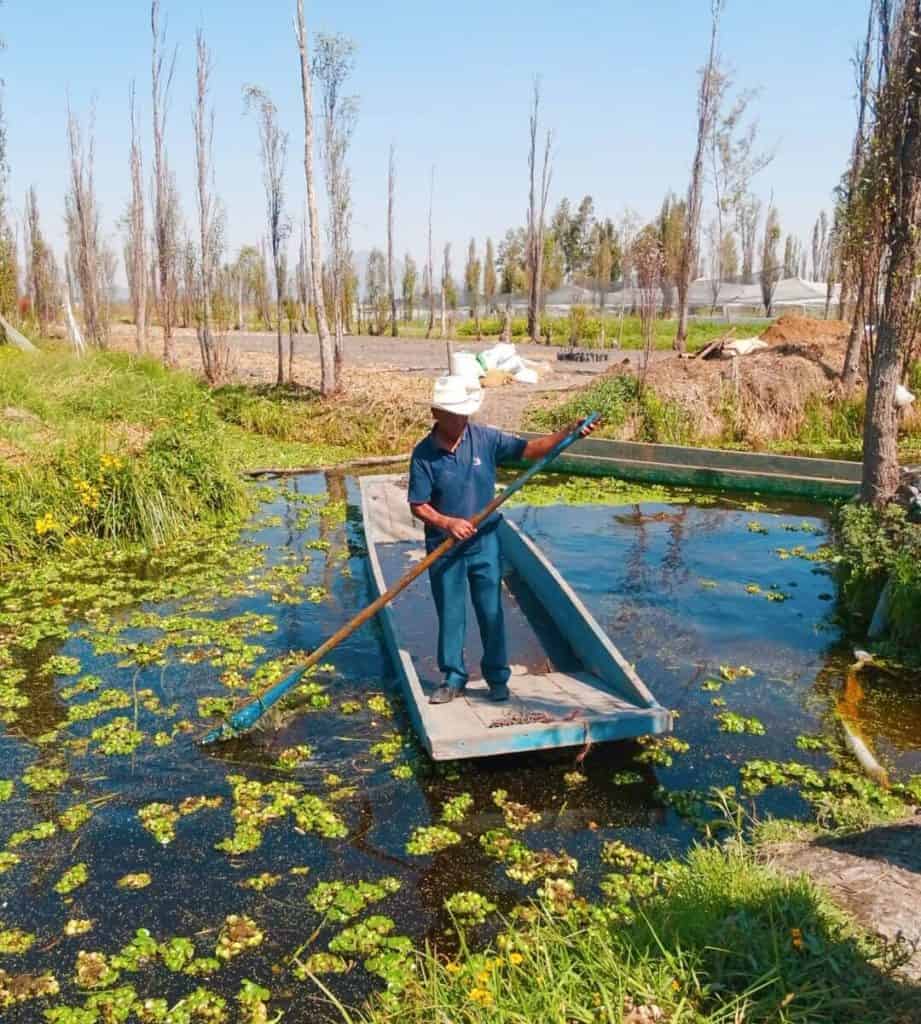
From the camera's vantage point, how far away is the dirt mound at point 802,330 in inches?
628

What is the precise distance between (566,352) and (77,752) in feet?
66.1

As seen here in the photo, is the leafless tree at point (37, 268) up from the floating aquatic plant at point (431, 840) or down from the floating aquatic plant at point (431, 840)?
up

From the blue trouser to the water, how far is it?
484 millimetres

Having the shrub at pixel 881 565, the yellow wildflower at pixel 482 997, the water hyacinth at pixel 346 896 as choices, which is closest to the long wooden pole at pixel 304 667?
the water hyacinth at pixel 346 896

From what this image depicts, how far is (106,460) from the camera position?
25.3 ft

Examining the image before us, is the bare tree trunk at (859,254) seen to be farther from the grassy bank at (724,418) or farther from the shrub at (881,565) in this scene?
the shrub at (881,565)

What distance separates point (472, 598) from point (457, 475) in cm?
61

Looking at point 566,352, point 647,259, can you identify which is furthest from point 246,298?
point 647,259

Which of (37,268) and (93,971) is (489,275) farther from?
(93,971)

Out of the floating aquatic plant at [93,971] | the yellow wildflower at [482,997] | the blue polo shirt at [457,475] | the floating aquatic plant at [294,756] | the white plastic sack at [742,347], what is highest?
the white plastic sack at [742,347]

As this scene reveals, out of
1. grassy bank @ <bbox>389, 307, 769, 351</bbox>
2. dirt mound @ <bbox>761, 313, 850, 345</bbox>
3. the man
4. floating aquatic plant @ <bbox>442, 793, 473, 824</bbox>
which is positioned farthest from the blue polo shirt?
grassy bank @ <bbox>389, 307, 769, 351</bbox>

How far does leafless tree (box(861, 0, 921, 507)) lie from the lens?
19.7ft

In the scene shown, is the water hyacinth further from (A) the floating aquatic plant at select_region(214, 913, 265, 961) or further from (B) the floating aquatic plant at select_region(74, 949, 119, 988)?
(B) the floating aquatic plant at select_region(74, 949, 119, 988)

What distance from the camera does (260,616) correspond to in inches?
248
